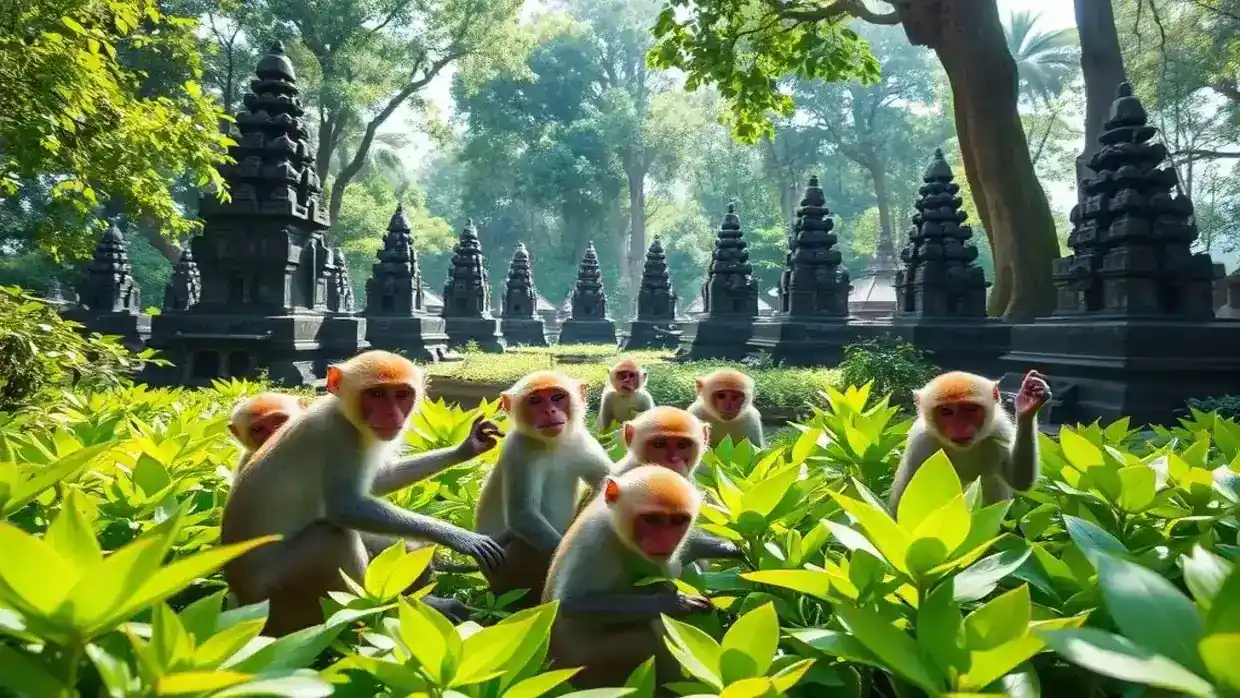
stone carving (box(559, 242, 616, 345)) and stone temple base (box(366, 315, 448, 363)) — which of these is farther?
stone carving (box(559, 242, 616, 345))

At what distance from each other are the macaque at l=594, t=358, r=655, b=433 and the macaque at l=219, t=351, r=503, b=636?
294cm

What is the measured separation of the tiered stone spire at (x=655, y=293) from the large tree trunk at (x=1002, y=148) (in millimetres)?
15168

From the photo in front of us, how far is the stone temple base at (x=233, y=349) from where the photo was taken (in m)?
11.3

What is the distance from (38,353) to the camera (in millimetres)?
4289

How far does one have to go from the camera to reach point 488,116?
1818 inches

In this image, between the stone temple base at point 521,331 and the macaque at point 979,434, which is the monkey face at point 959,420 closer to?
the macaque at point 979,434

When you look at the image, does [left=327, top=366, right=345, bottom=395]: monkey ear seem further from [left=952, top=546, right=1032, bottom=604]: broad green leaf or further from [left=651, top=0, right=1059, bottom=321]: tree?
[left=651, top=0, right=1059, bottom=321]: tree

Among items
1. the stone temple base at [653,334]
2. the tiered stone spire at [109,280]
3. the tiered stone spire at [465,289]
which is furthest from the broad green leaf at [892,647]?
the tiered stone spire at [109,280]

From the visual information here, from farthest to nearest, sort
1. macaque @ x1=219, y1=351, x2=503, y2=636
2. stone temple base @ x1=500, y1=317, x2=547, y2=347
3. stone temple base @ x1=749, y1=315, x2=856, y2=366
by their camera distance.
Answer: stone temple base @ x1=500, y1=317, x2=547, y2=347 < stone temple base @ x1=749, y1=315, x2=856, y2=366 < macaque @ x1=219, y1=351, x2=503, y2=636

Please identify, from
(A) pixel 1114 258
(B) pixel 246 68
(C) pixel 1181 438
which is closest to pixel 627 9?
(B) pixel 246 68

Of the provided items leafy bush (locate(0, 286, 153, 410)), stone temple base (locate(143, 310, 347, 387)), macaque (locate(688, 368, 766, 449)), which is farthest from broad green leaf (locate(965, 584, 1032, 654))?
stone temple base (locate(143, 310, 347, 387))

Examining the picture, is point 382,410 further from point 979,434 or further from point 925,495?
point 979,434

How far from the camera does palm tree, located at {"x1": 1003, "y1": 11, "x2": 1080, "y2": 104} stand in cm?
3800

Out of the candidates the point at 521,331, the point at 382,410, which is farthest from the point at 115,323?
the point at 382,410
